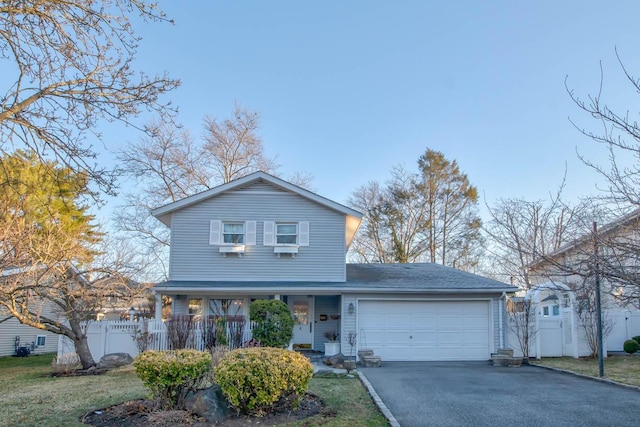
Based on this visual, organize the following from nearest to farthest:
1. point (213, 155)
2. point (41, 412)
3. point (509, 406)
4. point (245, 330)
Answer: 1. point (41, 412)
2. point (509, 406)
3. point (245, 330)
4. point (213, 155)

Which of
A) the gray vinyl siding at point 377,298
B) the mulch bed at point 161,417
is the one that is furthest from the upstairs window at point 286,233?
the mulch bed at point 161,417

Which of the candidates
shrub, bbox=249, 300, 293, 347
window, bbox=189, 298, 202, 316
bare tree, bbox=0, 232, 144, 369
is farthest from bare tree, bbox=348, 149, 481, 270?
bare tree, bbox=0, 232, 144, 369

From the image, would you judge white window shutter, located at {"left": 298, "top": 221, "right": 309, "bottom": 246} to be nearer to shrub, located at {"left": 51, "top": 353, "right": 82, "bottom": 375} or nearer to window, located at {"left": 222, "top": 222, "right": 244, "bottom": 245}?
window, located at {"left": 222, "top": 222, "right": 244, "bottom": 245}

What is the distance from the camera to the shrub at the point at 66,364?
13.4 meters

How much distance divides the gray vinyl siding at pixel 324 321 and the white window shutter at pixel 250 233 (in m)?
3.39

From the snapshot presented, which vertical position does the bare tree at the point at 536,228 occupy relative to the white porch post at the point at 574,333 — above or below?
above

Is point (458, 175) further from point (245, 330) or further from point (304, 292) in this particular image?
point (245, 330)

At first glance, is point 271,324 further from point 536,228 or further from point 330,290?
point 536,228

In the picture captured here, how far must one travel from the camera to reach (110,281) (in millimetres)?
13375

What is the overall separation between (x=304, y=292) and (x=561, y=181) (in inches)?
433

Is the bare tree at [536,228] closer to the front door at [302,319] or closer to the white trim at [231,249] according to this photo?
the white trim at [231,249]

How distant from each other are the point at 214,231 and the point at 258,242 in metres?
1.63

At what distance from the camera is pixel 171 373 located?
287 inches

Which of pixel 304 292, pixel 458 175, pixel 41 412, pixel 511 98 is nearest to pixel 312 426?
pixel 41 412
